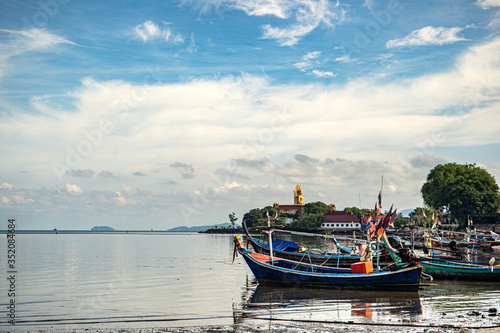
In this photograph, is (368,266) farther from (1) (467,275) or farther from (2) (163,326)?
(2) (163,326)

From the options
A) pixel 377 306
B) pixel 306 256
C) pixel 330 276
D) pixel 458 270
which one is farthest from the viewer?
pixel 306 256

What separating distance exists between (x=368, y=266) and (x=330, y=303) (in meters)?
4.89

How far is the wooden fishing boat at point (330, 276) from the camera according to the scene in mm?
26672

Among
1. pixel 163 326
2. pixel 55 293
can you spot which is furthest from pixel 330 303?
pixel 55 293

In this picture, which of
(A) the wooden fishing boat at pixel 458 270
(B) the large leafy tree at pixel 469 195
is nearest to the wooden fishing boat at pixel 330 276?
(A) the wooden fishing boat at pixel 458 270

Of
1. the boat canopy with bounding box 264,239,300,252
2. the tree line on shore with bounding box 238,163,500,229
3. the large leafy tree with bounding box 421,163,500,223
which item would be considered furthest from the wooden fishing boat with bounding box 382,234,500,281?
the large leafy tree with bounding box 421,163,500,223

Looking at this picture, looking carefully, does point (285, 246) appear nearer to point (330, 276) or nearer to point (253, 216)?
point (330, 276)

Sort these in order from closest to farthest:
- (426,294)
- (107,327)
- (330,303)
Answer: (107,327), (330,303), (426,294)

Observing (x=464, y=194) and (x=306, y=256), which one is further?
(x=464, y=194)

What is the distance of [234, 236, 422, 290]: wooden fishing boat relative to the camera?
26672 mm

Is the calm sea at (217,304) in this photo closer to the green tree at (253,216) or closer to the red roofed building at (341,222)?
the red roofed building at (341,222)

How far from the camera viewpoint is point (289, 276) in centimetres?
2914

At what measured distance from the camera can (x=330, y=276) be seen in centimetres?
2773

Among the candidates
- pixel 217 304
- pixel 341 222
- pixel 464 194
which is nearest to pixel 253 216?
pixel 341 222
